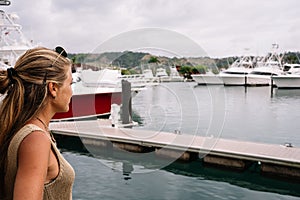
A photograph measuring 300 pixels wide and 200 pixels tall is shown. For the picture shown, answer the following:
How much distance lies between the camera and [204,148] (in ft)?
30.9

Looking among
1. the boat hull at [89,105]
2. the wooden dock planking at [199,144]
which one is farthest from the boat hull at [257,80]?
the wooden dock planking at [199,144]

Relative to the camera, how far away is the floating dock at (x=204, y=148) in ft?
27.5

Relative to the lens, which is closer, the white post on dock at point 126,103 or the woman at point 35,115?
the woman at point 35,115

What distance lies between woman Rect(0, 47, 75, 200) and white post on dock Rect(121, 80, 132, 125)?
10842 millimetres

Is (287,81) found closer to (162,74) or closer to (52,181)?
(162,74)

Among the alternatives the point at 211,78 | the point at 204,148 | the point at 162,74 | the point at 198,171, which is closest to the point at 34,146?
the point at 198,171

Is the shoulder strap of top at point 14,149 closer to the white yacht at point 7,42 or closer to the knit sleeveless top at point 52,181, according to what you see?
the knit sleeveless top at point 52,181

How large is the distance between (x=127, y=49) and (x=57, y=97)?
498cm

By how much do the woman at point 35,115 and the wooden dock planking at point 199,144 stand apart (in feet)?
25.6

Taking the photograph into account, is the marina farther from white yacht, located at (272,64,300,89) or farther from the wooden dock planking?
white yacht, located at (272,64,300,89)

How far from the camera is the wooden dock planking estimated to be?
8508 millimetres

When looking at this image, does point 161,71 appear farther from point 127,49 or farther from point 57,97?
point 57,97

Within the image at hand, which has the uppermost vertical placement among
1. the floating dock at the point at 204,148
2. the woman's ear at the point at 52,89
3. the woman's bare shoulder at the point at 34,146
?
the woman's ear at the point at 52,89

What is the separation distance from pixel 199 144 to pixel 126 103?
12.0 feet
